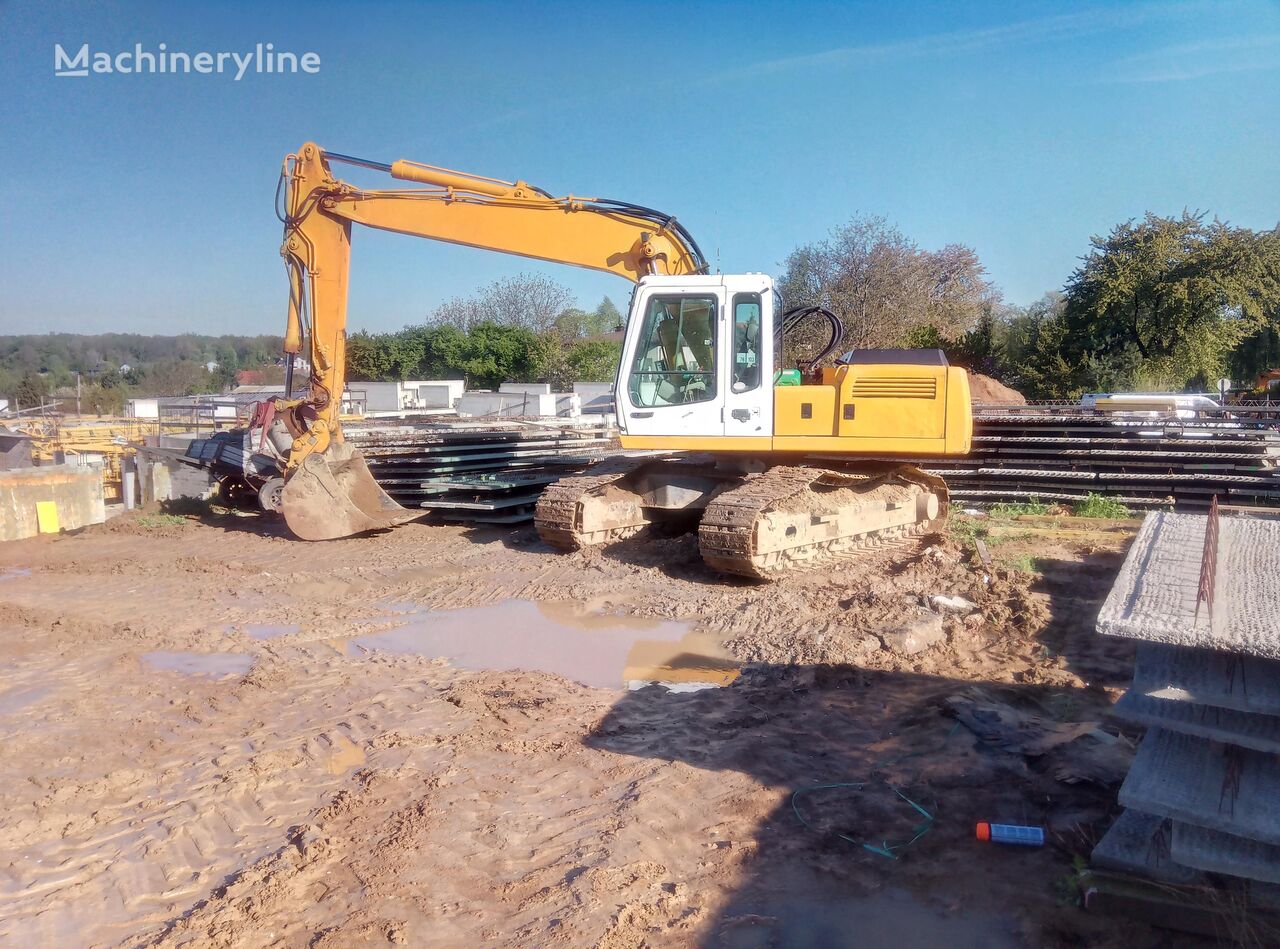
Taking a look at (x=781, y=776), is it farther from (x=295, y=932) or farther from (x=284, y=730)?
(x=284, y=730)

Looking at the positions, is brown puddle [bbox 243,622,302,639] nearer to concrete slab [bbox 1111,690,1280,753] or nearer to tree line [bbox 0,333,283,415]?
concrete slab [bbox 1111,690,1280,753]

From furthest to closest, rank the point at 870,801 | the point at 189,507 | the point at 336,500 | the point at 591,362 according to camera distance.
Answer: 1. the point at 591,362
2. the point at 189,507
3. the point at 336,500
4. the point at 870,801

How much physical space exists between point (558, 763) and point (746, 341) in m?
5.19

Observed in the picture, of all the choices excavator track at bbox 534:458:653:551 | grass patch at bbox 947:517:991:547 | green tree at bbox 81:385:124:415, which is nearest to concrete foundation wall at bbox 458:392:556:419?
grass patch at bbox 947:517:991:547

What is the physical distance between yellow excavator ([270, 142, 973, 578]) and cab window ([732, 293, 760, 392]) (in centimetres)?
1

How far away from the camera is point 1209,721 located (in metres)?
3.00

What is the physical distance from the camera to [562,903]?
11.0 feet

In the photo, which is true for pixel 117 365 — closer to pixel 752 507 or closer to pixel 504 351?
pixel 504 351

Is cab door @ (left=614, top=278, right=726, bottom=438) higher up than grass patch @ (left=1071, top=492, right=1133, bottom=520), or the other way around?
cab door @ (left=614, top=278, right=726, bottom=438)

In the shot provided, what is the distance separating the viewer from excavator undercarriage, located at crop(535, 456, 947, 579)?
8.00 metres

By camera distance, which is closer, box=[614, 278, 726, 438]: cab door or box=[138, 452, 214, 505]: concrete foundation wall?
box=[614, 278, 726, 438]: cab door

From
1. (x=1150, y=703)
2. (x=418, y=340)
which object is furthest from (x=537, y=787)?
(x=418, y=340)

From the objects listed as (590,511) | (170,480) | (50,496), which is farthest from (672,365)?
(170,480)

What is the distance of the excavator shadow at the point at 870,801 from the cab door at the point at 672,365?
3.57 metres
